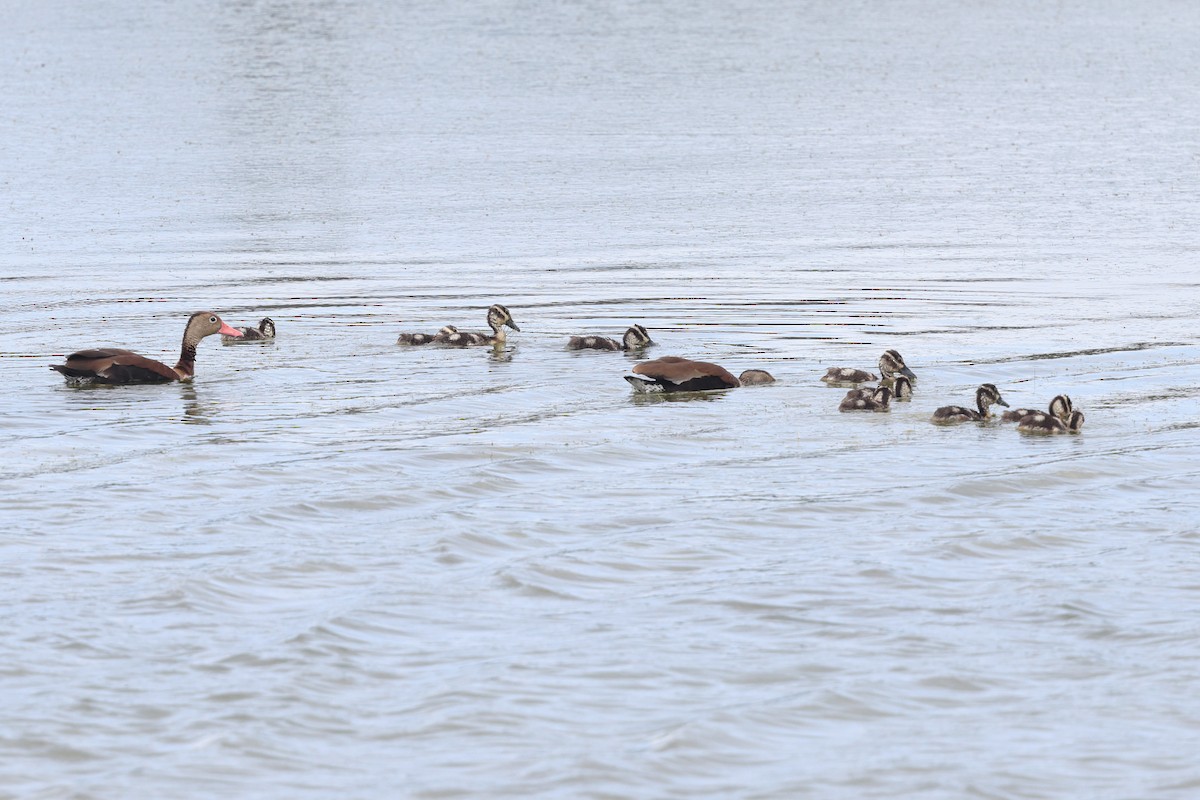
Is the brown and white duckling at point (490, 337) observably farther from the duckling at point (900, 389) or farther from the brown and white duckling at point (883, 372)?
the duckling at point (900, 389)

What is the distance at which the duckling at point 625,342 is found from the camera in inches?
672

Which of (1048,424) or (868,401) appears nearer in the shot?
(1048,424)

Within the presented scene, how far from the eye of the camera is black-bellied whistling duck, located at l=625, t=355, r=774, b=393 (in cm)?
1464

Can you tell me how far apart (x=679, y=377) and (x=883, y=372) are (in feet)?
6.20

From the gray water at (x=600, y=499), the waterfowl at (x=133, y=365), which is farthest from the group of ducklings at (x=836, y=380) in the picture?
the waterfowl at (x=133, y=365)

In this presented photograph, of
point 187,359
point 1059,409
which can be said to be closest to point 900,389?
point 1059,409

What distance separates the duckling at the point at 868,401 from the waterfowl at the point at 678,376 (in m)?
1.32

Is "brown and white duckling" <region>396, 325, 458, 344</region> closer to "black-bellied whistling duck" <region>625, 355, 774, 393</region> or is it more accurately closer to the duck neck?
the duck neck

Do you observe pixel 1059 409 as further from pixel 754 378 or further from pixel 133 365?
pixel 133 365

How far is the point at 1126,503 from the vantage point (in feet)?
35.7

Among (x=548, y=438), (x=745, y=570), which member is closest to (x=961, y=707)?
(x=745, y=570)

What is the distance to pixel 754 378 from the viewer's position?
1527 centimetres

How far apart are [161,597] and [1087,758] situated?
4539 mm

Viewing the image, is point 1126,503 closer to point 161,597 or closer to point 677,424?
point 677,424
